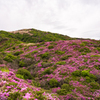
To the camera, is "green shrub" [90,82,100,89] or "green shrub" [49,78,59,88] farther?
"green shrub" [49,78,59,88]

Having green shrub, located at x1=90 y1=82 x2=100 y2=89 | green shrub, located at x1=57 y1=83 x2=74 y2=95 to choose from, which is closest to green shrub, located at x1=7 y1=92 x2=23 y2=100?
green shrub, located at x1=57 y1=83 x2=74 y2=95

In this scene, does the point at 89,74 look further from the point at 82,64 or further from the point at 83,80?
the point at 82,64

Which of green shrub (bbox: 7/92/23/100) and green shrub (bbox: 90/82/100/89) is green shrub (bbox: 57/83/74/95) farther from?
green shrub (bbox: 7/92/23/100)

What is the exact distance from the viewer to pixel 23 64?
1271cm

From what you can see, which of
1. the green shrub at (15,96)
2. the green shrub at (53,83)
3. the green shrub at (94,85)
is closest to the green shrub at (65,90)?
the green shrub at (53,83)

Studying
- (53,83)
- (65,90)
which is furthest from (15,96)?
(53,83)

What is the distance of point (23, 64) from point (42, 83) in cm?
609

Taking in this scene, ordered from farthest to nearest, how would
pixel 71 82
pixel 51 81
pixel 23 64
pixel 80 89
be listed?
pixel 23 64 → pixel 51 81 → pixel 71 82 → pixel 80 89

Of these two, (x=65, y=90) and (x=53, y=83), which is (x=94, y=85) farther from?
(x=53, y=83)

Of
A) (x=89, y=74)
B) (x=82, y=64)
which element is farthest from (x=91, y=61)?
(x=89, y=74)

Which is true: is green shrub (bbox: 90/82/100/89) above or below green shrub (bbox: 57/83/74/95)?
above

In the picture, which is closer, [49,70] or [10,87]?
[10,87]

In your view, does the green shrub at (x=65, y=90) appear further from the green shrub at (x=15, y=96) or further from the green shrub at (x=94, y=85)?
the green shrub at (x=15, y=96)

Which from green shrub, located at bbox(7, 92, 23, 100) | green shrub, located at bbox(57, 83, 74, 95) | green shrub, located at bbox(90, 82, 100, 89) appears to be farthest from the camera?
green shrub, located at bbox(90, 82, 100, 89)
